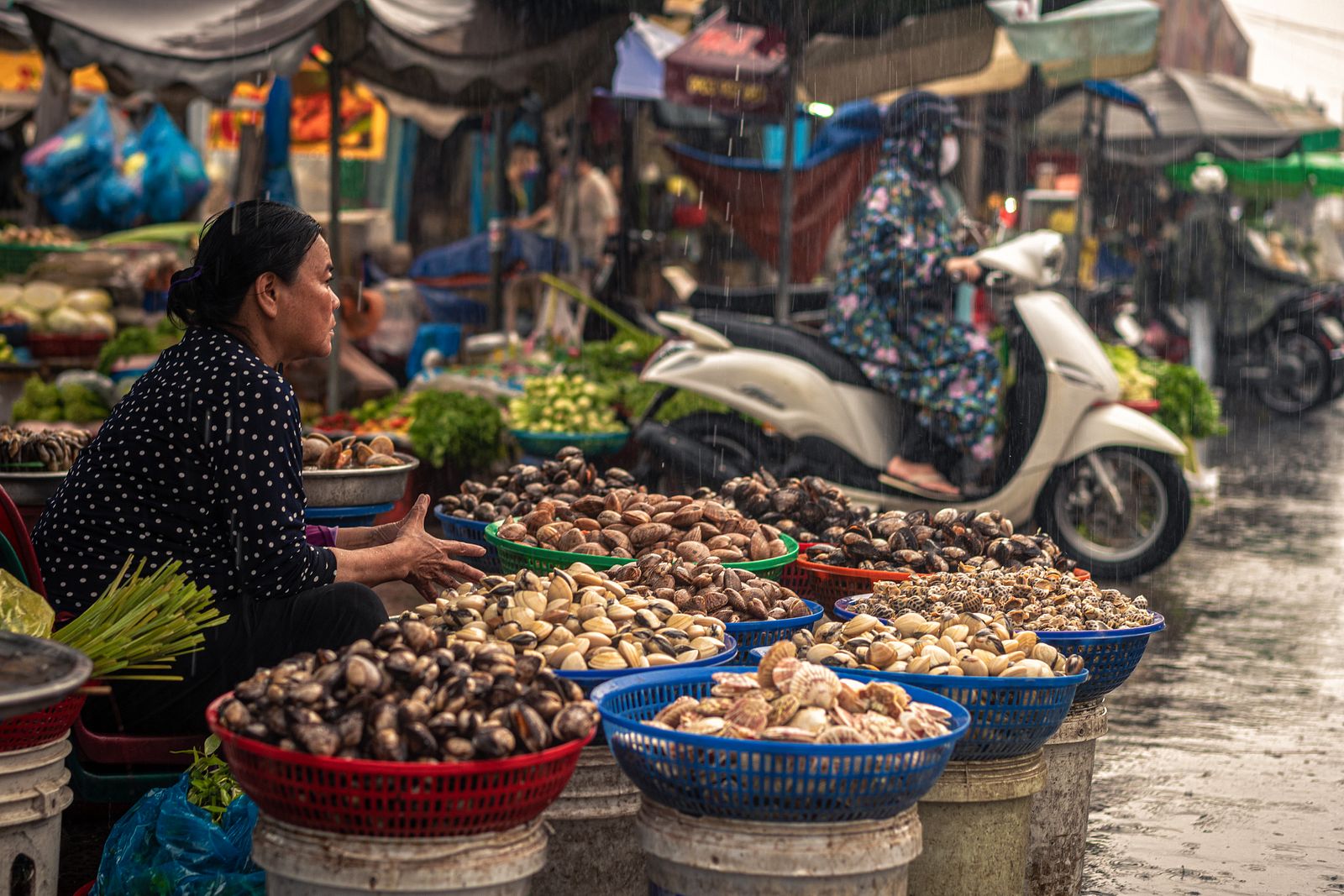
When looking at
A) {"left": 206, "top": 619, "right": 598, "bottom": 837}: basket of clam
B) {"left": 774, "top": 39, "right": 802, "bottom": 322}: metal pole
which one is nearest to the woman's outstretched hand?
{"left": 206, "top": 619, "right": 598, "bottom": 837}: basket of clam

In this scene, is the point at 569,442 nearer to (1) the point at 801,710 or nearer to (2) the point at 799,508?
(2) the point at 799,508

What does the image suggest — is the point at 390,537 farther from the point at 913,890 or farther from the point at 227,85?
the point at 227,85

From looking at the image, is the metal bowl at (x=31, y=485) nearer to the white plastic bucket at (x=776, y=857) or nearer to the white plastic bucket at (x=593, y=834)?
the white plastic bucket at (x=593, y=834)

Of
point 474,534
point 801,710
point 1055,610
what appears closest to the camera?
point 801,710

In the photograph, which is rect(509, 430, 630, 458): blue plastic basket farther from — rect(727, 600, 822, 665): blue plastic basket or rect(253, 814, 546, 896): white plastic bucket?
rect(253, 814, 546, 896): white plastic bucket

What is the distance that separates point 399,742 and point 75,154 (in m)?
11.5

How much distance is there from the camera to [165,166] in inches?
513

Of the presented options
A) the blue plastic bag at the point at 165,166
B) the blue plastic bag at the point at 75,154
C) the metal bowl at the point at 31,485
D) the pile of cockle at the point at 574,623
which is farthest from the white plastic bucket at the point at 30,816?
the blue plastic bag at the point at 165,166

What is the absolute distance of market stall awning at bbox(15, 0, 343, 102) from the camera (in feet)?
21.8

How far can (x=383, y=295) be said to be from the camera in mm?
11570

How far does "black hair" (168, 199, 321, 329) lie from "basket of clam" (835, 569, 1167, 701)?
1.66 m

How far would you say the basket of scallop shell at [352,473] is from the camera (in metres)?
4.50

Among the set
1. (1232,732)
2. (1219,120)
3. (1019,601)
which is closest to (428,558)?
(1019,601)

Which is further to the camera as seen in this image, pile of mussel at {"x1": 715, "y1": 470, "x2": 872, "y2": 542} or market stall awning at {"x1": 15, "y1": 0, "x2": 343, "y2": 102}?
market stall awning at {"x1": 15, "y1": 0, "x2": 343, "y2": 102}
